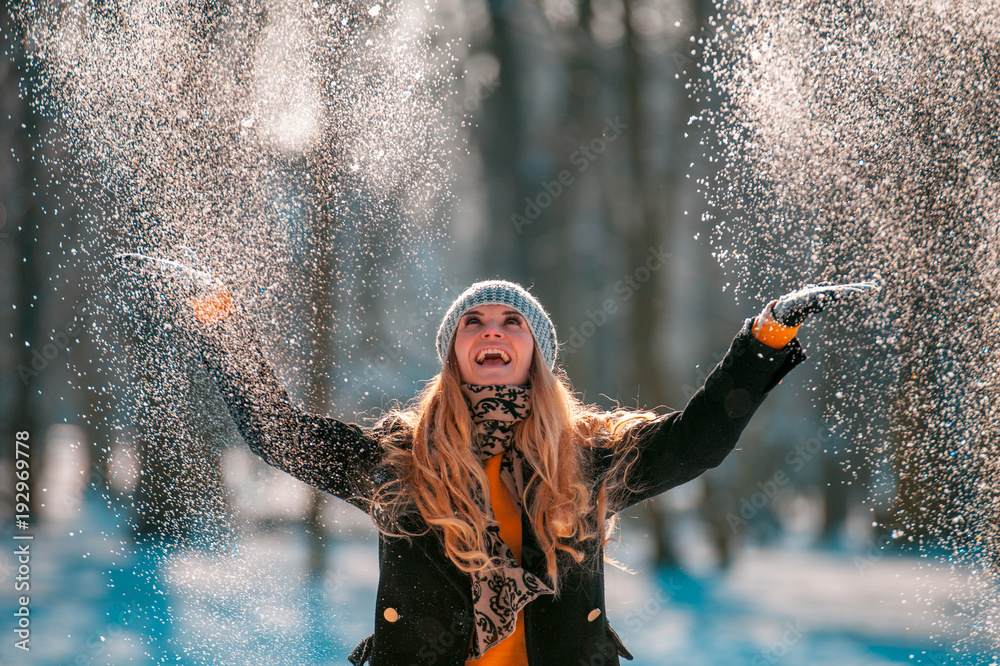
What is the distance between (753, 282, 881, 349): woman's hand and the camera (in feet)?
5.55

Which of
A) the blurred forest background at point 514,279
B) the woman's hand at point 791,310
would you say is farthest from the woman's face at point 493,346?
the blurred forest background at point 514,279

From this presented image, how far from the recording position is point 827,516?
7219mm

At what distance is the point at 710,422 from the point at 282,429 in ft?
3.81

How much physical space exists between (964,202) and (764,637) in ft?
9.61

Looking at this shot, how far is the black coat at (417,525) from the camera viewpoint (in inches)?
70.4

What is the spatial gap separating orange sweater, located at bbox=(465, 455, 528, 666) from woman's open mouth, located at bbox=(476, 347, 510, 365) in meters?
0.28

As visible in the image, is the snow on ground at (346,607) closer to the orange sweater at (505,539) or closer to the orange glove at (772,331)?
the orange sweater at (505,539)

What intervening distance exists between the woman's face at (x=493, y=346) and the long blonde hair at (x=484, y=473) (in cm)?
6

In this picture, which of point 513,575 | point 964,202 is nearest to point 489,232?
point 964,202

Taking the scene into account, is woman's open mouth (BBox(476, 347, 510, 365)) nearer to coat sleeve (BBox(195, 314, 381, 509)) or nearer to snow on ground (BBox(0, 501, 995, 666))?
coat sleeve (BBox(195, 314, 381, 509))

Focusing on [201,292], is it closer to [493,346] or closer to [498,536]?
[493,346]

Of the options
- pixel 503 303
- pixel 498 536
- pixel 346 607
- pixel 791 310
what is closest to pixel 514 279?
pixel 346 607

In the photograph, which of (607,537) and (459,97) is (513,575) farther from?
(459,97)

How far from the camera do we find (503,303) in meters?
2.12
